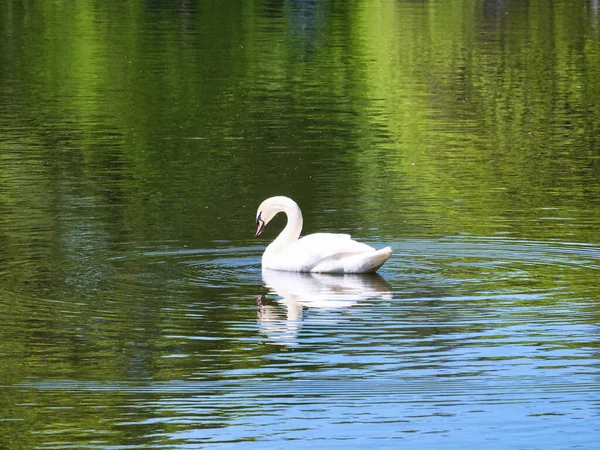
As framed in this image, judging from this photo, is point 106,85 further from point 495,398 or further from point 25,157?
point 495,398

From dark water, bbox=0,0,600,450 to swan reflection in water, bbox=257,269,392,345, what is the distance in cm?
5

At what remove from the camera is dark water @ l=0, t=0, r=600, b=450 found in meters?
10.4

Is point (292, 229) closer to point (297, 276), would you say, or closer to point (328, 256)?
point (297, 276)

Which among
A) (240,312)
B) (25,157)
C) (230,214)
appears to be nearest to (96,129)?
(25,157)


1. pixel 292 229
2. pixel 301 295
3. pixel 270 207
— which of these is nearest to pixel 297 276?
pixel 292 229

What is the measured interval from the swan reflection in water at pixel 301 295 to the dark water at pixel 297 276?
46mm

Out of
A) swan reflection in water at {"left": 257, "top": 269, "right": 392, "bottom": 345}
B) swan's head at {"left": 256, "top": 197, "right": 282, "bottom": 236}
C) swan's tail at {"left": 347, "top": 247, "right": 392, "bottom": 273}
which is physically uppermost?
swan's head at {"left": 256, "top": 197, "right": 282, "bottom": 236}

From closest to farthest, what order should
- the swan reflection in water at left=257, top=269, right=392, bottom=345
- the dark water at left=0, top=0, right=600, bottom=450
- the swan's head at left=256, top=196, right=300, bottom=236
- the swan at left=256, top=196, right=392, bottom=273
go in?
the dark water at left=0, top=0, right=600, bottom=450
the swan reflection in water at left=257, top=269, right=392, bottom=345
the swan at left=256, top=196, right=392, bottom=273
the swan's head at left=256, top=196, right=300, bottom=236

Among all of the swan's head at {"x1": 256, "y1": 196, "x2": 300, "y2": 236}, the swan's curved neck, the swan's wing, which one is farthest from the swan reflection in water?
the swan's head at {"x1": 256, "y1": 196, "x2": 300, "y2": 236}

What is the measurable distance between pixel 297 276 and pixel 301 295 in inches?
42.6

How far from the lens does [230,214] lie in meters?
19.8

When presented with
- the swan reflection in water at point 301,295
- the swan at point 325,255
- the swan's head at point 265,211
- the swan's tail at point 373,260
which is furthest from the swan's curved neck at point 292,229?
the swan's tail at point 373,260

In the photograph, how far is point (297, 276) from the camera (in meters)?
15.8

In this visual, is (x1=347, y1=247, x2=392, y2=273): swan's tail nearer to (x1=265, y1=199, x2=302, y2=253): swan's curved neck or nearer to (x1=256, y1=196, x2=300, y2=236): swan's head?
(x1=265, y1=199, x2=302, y2=253): swan's curved neck
